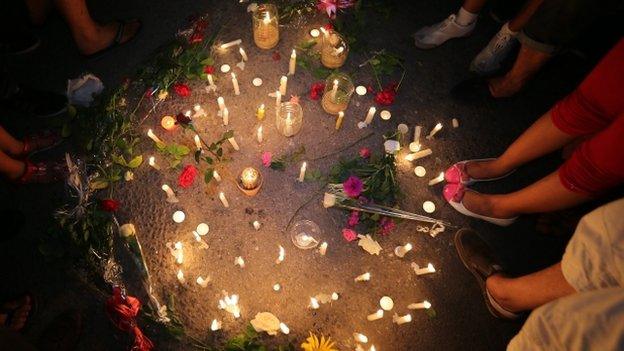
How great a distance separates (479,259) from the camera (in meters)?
2.63

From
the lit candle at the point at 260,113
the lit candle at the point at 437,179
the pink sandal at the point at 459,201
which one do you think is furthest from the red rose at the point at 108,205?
the pink sandal at the point at 459,201

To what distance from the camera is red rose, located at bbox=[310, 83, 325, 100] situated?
3203mm

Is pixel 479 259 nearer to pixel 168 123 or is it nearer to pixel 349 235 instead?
pixel 349 235

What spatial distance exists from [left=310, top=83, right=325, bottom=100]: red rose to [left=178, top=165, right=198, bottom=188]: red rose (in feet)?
3.98

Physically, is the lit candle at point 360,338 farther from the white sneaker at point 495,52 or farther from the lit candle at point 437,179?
the white sneaker at point 495,52

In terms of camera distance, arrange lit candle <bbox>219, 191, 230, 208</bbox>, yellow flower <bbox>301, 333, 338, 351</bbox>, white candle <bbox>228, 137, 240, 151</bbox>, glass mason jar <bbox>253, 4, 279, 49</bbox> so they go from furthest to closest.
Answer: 1. glass mason jar <bbox>253, 4, 279, 49</bbox>
2. white candle <bbox>228, 137, 240, 151</bbox>
3. lit candle <bbox>219, 191, 230, 208</bbox>
4. yellow flower <bbox>301, 333, 338, 351</bbox>

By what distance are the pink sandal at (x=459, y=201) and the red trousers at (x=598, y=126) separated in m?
0.83

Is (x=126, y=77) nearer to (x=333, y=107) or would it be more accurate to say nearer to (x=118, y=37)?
(x=118, y=37)

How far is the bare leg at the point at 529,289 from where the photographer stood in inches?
70.1

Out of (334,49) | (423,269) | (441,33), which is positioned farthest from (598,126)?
(334,49)

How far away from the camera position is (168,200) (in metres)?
2.81

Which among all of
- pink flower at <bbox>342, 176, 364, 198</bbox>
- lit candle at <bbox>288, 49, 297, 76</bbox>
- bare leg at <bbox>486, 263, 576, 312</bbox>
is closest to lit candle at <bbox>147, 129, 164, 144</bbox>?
lit candle at <bbox>288, 49, 297, 76</bbox>

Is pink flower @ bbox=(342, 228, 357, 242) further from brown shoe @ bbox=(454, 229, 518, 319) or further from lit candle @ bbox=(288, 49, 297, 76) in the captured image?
lit candle @ bbox=(288, 49, 297, 76)

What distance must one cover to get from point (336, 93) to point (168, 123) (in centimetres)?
145
